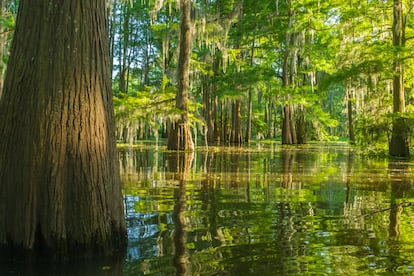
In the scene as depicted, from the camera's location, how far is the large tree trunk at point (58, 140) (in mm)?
3537

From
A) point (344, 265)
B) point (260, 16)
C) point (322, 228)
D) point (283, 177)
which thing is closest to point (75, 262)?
point (344, 265)

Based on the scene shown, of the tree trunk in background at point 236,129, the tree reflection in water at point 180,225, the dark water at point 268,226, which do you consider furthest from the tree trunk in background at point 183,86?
the tree trunk in background at point 236,129

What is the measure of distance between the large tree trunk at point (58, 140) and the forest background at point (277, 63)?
7123 mm

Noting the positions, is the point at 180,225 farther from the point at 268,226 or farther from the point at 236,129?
the point at 236,129

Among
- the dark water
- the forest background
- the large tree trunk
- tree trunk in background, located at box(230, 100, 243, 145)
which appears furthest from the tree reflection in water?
tree trunk in background, located at box(230, 100, 243, 145)

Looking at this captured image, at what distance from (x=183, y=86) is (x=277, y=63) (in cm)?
2441

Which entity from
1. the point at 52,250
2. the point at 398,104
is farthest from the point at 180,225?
the point at 398,104

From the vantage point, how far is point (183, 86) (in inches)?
741

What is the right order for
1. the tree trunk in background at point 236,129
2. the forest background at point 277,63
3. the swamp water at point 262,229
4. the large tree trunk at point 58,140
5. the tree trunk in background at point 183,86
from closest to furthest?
1. the swamp water at point 262,229
2. the large tree trunk at point 58,140
3. the forest background at point 277,63
4. the tree trunk in background at point 183,86
5. the tree trunk in background at point 236,129

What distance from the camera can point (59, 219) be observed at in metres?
3.51

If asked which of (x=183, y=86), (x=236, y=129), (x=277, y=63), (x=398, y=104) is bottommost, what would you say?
(x=236, y=129)

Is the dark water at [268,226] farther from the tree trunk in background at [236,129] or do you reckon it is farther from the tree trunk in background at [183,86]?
the tree trunk in background at [236,129]

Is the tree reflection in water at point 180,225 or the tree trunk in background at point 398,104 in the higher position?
the tree trunk in background at point 398,104

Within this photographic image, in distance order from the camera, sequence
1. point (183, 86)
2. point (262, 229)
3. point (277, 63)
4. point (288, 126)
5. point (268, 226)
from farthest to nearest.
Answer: point (277, 63)
point (288, 126)
point (183, 86)
point (268, 226)
point (262, 229)
